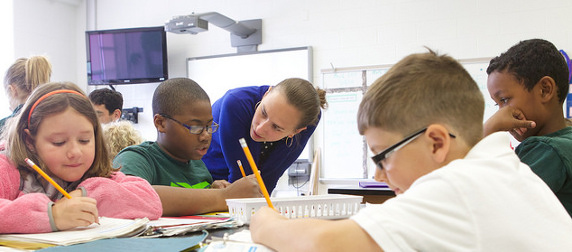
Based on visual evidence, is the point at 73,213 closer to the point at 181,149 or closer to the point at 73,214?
the point at 73,214

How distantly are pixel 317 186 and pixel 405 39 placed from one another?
4.84ft

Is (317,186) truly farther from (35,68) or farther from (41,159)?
(41,159)

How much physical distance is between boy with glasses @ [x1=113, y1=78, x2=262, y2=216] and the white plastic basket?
24 centimetres

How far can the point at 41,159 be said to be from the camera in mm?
1157

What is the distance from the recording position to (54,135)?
1154mm

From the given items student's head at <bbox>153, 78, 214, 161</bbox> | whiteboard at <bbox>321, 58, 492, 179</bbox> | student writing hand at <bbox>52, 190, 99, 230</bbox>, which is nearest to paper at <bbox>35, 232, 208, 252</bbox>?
student writing hand at <bbox>52, 190, 99, 230</bbox>

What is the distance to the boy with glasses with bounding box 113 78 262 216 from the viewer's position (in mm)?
1496

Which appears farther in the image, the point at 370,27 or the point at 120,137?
the point at 370,27

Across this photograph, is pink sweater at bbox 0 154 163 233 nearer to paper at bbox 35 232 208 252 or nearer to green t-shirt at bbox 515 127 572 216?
Result: paper at bbox 35 232 208 252

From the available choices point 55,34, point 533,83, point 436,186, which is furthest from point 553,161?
point 55,34

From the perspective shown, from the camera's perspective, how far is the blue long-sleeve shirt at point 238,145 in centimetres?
195

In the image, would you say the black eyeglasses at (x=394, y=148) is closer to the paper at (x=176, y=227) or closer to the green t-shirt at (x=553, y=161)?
the paper at (x=176, y=227)

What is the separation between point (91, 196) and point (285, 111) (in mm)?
828

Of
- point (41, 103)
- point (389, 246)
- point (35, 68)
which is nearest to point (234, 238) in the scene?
point (389, 246)
